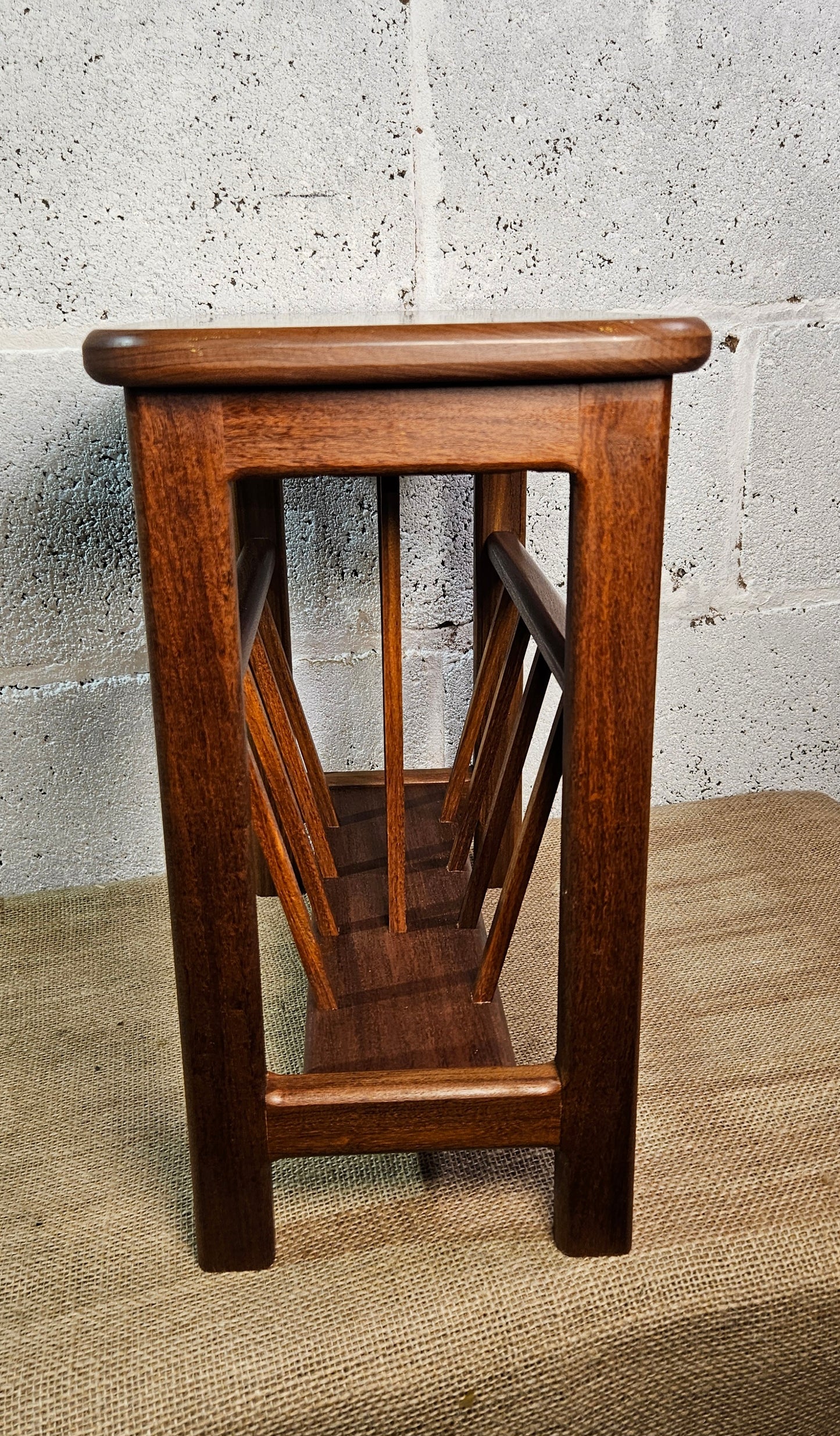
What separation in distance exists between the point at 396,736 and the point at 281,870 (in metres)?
0.22

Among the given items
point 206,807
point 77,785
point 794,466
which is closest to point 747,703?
point 794,466

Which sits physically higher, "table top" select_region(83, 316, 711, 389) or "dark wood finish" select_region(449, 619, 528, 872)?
"table top" select_region(83, 316, 711, 389)

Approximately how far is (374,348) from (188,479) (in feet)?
0.46

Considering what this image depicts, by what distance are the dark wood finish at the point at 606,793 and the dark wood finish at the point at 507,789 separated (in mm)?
129

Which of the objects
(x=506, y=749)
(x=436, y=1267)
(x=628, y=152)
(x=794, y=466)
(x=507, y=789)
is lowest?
(x=436, y=1267)

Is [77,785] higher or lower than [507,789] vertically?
lower

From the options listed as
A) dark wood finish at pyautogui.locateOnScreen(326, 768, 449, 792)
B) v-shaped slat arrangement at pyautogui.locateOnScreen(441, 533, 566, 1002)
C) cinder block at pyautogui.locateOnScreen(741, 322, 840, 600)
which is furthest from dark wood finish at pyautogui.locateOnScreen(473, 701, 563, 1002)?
cinder block at pyautogui.locateOnScreen(741, 322, 840, 600)

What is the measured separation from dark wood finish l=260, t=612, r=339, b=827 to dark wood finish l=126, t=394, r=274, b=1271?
401 millimetres

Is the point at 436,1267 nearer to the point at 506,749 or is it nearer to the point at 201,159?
the point at 506,749

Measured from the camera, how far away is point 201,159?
4.25 ft

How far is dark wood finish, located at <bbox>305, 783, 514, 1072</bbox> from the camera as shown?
0.97 m

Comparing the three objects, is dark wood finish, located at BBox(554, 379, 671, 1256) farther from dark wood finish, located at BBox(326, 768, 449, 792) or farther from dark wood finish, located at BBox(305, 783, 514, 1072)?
dark wood finish, located at BBox(326, 768, 449, 792)

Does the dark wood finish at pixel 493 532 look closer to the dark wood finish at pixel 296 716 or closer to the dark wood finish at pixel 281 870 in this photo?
the dark wood finish at pixel 296 716

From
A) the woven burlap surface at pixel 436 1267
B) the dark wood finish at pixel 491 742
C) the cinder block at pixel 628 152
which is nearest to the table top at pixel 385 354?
the dark wood finish at pixel 491 742
